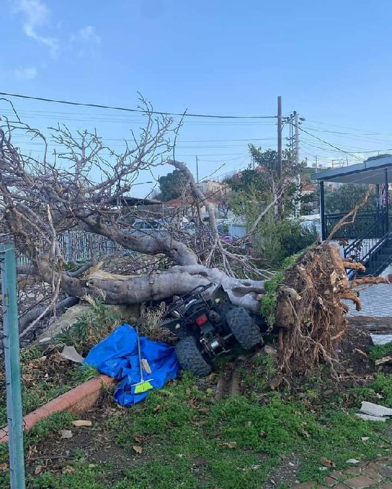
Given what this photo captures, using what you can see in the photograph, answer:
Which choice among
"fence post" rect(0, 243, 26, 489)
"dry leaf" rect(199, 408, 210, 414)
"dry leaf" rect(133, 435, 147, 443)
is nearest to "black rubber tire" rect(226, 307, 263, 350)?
"dry leaf" rect(199, 408, 210, 414)

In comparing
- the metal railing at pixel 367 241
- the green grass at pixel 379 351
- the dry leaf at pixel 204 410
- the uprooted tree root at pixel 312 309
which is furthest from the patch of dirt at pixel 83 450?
the metal railing at pixel 367 241

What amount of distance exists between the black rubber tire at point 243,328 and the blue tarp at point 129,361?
0.71 meters

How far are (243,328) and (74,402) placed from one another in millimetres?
1725

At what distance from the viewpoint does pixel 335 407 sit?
13.2 ft

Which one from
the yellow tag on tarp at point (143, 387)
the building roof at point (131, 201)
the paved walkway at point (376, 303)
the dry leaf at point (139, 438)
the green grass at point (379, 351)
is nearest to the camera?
the dry leaf at point (139, 438)

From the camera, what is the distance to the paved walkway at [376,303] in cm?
874

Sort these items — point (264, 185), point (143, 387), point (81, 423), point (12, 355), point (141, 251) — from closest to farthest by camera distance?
point (12, 355) → point (81, 423) → point (143, 387) → point (141, 251) → point (264, 185)

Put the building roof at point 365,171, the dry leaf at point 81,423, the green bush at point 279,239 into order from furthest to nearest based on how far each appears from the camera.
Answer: the green bush at point 279,239, the building roof at point 365,171, the dry leaf at point 81,423

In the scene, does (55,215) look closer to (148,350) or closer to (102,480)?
(148,350)

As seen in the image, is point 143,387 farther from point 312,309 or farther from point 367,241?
point 367,241

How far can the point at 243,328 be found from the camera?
470 cm

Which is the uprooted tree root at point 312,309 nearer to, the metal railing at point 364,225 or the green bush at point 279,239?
the green bush at point 279,239

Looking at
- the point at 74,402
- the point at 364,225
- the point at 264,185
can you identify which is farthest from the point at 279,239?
the point at 74,402

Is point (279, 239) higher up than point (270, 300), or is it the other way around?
point (279, 239)
